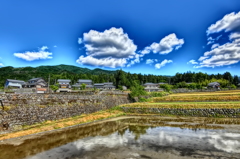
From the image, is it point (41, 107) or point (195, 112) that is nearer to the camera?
point (41, 107)

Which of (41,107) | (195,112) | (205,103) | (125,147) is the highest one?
(41,107)

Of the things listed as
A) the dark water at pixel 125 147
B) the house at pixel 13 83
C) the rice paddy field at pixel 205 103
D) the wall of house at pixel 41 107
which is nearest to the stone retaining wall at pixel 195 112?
the rice paddy field at pixel 205 103

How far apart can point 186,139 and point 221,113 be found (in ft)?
49.3

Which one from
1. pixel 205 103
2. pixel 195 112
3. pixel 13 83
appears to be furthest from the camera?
pixel 13 83

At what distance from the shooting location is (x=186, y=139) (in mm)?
14156

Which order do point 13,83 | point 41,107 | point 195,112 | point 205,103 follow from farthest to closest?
point 13,83, point 205,103, point 195,112, point 41,107

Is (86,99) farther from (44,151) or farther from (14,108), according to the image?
(44,151)

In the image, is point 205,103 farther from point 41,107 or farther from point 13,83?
point 13,83

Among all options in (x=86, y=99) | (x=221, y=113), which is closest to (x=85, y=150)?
(x=86, y=99)

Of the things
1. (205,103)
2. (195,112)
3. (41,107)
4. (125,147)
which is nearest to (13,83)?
(41,107)

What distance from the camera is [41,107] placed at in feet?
70.0

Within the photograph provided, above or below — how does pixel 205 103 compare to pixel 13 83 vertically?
below

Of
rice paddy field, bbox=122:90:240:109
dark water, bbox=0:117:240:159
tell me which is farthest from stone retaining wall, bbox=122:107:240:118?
dark water, bbox=0:117:240:159

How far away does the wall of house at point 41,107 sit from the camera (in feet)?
58.1
